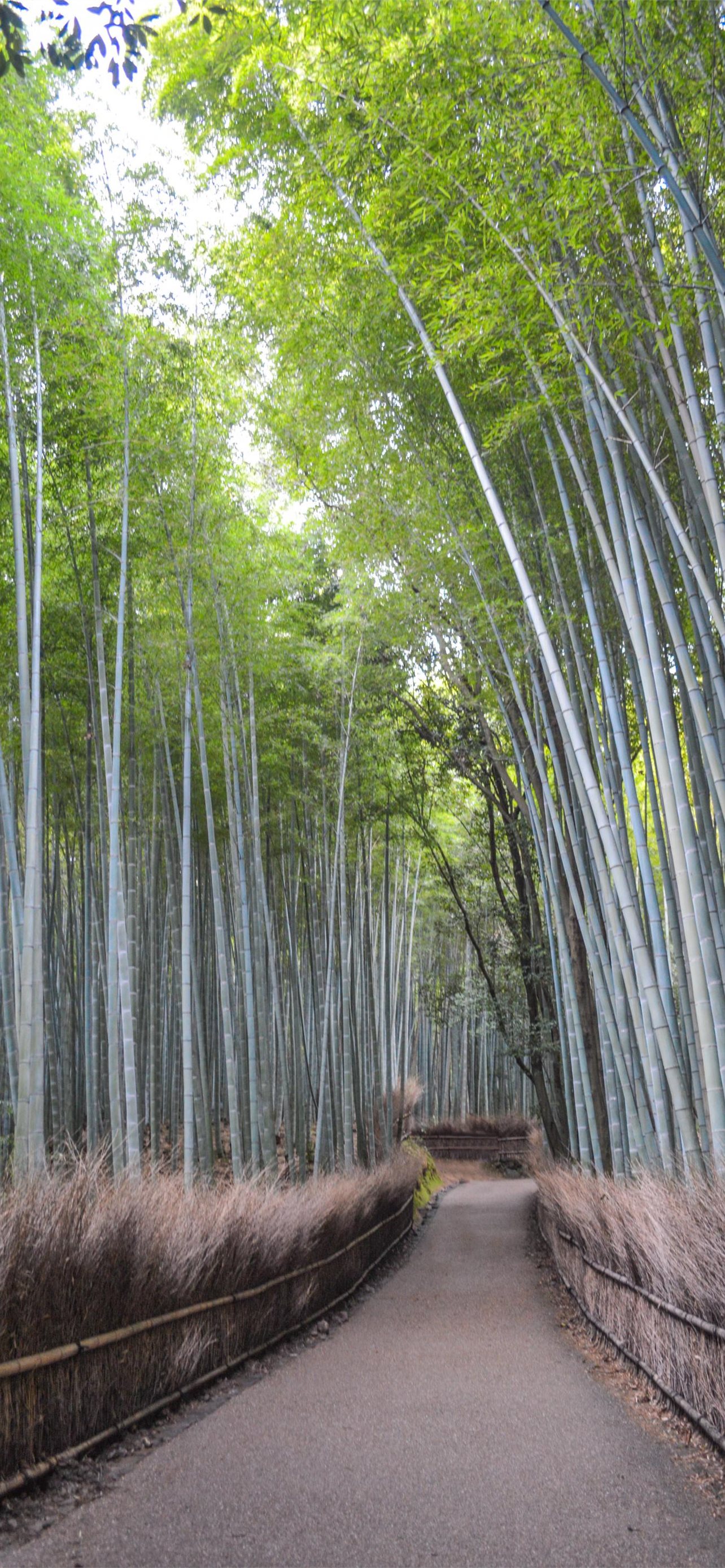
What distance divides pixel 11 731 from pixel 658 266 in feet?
16.2

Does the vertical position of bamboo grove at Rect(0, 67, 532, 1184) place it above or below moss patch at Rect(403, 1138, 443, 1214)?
above

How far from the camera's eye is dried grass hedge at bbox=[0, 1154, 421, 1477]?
2.34m

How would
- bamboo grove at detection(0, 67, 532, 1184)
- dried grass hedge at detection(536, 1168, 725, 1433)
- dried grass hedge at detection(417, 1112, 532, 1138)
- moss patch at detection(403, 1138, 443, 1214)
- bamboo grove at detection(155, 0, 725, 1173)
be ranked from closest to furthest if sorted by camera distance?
1. dried grass hedge at detection(536, 1168, 725, 1433)
2. bamboo grove at detection(155, 0, 725, 1173)
3. bamboo grove at detection(0, 67, 532, 1184)
4. moss patch at detection(403, 1138, 443, 1214)
5. dried grass hedge at detection(417, 1112, 532, 1138)

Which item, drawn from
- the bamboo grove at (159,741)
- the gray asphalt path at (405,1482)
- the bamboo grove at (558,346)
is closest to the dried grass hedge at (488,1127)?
the bamboo grove at (159,741)

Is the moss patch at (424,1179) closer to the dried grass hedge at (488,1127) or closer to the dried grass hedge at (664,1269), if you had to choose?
the dried grass hedge at (488,1127)

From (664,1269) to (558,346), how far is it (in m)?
3.14

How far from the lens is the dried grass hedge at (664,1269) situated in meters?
2.67

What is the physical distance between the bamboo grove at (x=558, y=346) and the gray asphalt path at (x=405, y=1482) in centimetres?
98

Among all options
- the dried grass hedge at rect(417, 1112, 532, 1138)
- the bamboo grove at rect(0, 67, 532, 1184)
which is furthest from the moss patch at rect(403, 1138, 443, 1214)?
the dried grass hedge at rect(417, 1112, 532, 1138)

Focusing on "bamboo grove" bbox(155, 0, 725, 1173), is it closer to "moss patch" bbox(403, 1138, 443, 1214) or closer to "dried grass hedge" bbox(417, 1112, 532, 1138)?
"moss patch" bbox(403, 1138, 443, 1214)

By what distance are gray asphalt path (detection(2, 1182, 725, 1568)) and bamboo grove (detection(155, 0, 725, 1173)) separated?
98 cm

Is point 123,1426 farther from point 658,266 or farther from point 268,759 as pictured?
point 268,759

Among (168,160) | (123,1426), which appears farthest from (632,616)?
(168,160)

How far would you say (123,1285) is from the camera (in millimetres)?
2889
